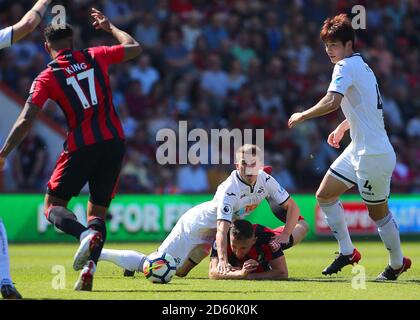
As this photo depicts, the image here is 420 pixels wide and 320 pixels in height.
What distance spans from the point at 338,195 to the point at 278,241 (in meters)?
0.75

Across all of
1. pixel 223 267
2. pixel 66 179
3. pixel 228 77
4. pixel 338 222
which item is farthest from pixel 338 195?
pixel 228 77

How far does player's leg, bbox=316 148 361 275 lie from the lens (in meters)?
9.41

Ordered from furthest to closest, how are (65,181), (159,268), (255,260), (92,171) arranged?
1. (255,260)
2. (159,268)
3. (92,171)
4. (65,181)

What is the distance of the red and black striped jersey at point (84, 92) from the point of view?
8383 mm

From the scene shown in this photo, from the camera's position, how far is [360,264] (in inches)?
463

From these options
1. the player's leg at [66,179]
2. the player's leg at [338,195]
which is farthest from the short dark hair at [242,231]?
the player's leg at [66,179]

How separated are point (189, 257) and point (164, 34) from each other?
10894mm

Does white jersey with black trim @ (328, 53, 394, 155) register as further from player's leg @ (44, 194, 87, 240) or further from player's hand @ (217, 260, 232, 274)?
player's leg @ (44, 194, 87, 240)

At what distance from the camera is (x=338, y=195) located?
378 inches

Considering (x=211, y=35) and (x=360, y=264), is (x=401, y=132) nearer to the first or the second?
(x=211, y=35)

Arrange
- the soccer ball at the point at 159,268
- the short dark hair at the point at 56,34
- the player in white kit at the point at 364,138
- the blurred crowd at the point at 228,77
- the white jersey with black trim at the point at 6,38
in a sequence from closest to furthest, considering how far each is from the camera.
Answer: the white jersey with black trim at the point at 6,38 < the short dark hair at the point at 56,34 < the soccer ball at the point at 159,268 < the player in white kit at the point at 364,138 < the blurred crowd at the point at 228,77

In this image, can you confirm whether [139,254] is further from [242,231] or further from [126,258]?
[242,231]

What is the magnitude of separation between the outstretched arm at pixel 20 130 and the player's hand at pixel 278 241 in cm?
281

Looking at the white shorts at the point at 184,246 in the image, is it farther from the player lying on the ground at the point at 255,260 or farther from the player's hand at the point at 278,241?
the player's hand at the point at 278,241
